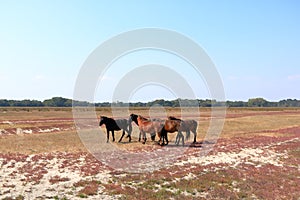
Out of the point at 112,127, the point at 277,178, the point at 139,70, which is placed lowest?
the point at 277,178

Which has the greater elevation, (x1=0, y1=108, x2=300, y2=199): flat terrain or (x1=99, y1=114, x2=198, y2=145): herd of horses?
(x1=99, y1=114, x2=198, y2=145): herd of horses

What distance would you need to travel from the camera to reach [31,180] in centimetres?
1405

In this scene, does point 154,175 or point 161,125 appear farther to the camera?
point 161,125

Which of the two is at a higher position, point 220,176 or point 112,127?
point 112,127

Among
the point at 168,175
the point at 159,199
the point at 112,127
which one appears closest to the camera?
the point at 159,199

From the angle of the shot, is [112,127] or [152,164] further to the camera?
[112,127]

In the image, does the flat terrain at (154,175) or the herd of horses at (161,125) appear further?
the herd of horses at (161,125)

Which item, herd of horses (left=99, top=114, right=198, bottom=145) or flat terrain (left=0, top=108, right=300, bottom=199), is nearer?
flat terrain (left=0, top=108, right=300, bottom=199)

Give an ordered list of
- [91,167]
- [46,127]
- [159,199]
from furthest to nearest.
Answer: [46,127] < [91,167] < [159,199]

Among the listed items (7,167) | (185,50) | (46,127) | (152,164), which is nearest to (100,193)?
(152,164)

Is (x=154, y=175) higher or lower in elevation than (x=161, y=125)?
lower

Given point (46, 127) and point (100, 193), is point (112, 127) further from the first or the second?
point (46, 127)

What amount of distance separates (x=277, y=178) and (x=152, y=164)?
7.49 m

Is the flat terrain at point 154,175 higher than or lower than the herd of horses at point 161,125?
lower
